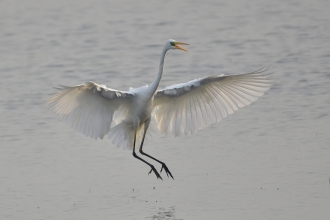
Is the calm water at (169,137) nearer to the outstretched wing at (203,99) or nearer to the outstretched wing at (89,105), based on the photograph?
the outstretched wing at (203,99)

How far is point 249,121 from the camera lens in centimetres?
1035

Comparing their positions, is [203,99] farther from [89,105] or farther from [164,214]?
[164,214]

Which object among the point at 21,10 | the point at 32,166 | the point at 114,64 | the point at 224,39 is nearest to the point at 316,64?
the point at 224,39

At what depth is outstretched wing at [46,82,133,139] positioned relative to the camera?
8.16m

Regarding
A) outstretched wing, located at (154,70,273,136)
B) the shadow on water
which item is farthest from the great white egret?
the shadow on water

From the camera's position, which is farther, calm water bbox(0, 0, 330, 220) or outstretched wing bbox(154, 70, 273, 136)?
outstretched wing bbox(154, 70, 273, 136)

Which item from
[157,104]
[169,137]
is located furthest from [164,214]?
[169,137]

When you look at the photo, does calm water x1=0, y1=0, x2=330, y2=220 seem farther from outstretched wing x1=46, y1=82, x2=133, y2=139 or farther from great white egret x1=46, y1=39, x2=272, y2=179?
outstretched wing x1=46, y1=82, x2=133, y2=139

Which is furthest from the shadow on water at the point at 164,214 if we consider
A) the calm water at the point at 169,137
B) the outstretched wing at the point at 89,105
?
the outstretched wing at the point at 89,105

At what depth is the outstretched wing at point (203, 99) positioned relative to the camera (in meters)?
8.48

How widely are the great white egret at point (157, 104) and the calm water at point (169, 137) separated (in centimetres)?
41

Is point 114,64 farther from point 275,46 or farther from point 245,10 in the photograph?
point 245,10

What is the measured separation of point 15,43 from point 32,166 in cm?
694

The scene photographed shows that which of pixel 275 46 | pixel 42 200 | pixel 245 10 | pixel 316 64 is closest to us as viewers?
pixel 42 200
